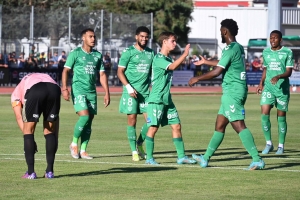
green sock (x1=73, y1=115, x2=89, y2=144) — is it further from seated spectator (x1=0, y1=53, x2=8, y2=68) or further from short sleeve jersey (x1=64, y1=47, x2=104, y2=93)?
seated spectator (x1=0, y1=53, x2=8, y2=68)

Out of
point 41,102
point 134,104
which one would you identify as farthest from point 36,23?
point 41,102

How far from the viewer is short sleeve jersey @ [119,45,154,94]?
14.6 metres

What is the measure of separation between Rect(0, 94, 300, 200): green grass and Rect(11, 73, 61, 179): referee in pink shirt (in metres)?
0.47

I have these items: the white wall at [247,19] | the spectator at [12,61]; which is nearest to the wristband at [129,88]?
the spectator at [12,61]

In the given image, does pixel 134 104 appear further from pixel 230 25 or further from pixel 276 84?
pixel 276 84

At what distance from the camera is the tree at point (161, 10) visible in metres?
68.9

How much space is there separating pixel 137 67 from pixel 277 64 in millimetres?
2958

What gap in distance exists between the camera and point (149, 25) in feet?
172

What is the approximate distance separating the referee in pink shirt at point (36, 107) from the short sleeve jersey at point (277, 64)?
19.2 ft

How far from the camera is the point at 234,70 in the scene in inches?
502

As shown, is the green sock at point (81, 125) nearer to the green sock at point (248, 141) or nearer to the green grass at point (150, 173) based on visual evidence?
the green grass at point (150, 173)

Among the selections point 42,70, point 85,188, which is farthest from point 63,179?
point 42,70

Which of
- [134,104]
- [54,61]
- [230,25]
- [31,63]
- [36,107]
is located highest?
[230,25]

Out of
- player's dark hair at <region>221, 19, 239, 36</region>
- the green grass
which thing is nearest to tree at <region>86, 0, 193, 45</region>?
the green grass
